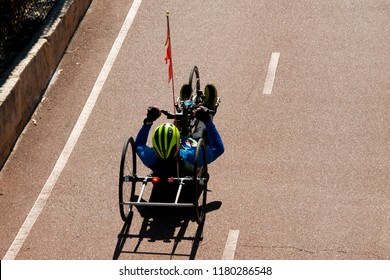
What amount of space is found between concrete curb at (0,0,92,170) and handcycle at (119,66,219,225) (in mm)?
1957

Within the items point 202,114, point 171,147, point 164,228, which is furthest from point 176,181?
point 202,114

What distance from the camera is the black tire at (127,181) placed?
13125 millimetres

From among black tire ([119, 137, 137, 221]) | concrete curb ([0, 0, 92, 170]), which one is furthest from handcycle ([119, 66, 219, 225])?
concrete curb ([0, 0, 92, 170])

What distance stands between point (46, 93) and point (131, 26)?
2639mm

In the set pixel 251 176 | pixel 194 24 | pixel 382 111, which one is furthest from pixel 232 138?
pixel 194 24

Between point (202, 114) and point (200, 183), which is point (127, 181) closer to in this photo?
point (200, 183)

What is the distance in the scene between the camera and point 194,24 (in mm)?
18750

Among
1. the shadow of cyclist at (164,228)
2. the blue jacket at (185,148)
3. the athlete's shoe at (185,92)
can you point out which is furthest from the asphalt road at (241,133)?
the athlete's shoe at (185,92)

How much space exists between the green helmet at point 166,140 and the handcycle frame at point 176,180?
1.02ft

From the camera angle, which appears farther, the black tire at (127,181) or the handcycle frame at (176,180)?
the black tire at (127,181)

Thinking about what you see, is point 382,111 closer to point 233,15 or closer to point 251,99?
point 251,99

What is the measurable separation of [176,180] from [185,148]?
692 mm

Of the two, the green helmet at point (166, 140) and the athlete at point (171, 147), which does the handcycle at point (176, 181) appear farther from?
the green helmet at point (166, 140)

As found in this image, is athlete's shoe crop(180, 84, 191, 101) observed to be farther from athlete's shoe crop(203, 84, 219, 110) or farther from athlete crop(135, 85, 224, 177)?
athlete crop(135, 85, 224, 177)
